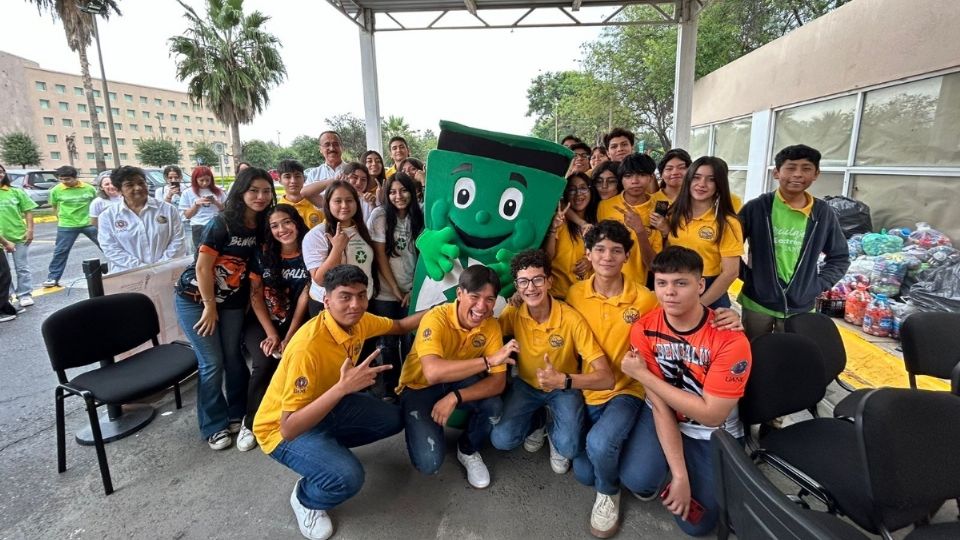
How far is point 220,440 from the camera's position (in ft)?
8.94

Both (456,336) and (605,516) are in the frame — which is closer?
(605,516)

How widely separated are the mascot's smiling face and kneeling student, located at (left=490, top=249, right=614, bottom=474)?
0.34m

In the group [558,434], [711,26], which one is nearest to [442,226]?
[558,434]

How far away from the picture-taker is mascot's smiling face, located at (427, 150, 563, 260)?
8.64 ft

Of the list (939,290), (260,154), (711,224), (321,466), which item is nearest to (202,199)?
(321,466)

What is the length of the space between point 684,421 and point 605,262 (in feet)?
2.67

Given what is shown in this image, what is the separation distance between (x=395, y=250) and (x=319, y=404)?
4.17 feet

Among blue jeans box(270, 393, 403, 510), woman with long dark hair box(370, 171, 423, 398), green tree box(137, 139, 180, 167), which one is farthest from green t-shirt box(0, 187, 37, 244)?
green tree box(137, 139, 180, 167)

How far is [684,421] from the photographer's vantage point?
2.11 meters

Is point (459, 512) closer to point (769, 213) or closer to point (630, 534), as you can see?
point (630, 534)

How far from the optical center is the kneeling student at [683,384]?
1862 millimetres

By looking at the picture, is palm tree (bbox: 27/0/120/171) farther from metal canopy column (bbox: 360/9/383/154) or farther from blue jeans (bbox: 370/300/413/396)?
blue jeans (bbox: 370/300/413/396)

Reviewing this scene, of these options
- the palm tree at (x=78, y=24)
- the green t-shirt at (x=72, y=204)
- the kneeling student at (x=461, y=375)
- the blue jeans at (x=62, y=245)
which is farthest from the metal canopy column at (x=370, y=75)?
the palm tree at (x=78, y=24)

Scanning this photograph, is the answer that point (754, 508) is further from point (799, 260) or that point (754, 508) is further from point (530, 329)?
point (799, 260)
